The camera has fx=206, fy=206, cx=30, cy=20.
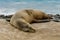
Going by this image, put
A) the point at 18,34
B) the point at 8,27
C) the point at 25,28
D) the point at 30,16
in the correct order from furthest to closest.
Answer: the point at 30,16, the point at 8,27, the point at 25,28, the point at 18,34

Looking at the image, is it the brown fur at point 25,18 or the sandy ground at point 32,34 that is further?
the brown fur at point 25,18

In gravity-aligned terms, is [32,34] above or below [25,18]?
below

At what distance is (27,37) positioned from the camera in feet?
13.8

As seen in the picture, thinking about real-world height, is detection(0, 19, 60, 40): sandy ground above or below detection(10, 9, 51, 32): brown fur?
below

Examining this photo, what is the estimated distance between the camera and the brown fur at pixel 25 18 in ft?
15.8

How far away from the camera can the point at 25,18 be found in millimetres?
5391

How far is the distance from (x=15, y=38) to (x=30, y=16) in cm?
173

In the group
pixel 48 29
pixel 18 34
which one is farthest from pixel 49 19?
pixel 18 34

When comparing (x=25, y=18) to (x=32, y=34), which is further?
(x=25, y=18)

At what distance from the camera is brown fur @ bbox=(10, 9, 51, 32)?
4.80 meters

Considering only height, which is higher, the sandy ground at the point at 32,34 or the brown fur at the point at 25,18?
the brown fur at the point at 25,18

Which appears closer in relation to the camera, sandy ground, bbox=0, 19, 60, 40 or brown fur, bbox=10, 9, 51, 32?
sandy ground, bbox=0, 19, 60, 40

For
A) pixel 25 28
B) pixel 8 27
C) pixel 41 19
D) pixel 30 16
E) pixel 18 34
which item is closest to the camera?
pixel 18 34

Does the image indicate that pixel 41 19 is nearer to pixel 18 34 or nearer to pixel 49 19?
pixel 49 19
